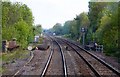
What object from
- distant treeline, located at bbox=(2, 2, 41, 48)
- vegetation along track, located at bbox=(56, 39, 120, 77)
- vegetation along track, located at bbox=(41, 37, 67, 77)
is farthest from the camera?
distant treeline, located at bbox=(2, 2, 41, 48)

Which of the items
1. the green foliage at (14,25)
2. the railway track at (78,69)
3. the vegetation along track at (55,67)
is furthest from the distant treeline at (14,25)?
the railway track at (78,69)

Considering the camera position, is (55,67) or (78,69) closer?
(78,69)

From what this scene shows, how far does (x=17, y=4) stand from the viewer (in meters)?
62.1

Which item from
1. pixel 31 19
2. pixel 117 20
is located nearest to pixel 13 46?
pixel 117 20

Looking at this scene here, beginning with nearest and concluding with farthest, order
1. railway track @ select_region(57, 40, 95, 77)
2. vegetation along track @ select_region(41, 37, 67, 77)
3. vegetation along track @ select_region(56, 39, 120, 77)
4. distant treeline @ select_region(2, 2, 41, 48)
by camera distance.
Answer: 1. railway track @ select_region(57, 40, 95, 77)
2. vegetation along track @ select_region(56, 39, 120, 77)
3. vegetation along track @ select_region(41, 37, 67, 77)
4. distant treeline @ select_region(2, 2, 41, 48)

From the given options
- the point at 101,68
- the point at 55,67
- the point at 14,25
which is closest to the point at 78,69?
the point at 101,68

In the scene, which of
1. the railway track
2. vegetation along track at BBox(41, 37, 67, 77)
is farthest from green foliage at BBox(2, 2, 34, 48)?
the railway track

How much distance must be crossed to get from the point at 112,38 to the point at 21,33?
1325 centimetres

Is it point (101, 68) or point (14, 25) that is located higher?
point (14, 25)

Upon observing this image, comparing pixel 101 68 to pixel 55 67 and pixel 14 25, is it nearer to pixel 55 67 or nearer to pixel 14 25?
pixel 55 67

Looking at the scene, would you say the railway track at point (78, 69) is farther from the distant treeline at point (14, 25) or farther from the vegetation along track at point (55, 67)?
the distant treeline at point (14, 25)

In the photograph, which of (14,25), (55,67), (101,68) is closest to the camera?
(101,68)

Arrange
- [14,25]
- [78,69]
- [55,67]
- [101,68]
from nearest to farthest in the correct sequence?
1. [78,69]
2. [101,68]
3. [55,67]
4. [14,25]

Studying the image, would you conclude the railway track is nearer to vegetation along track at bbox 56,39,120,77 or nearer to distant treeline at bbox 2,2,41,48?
vegetation along track at bbox 56,39,120,77
